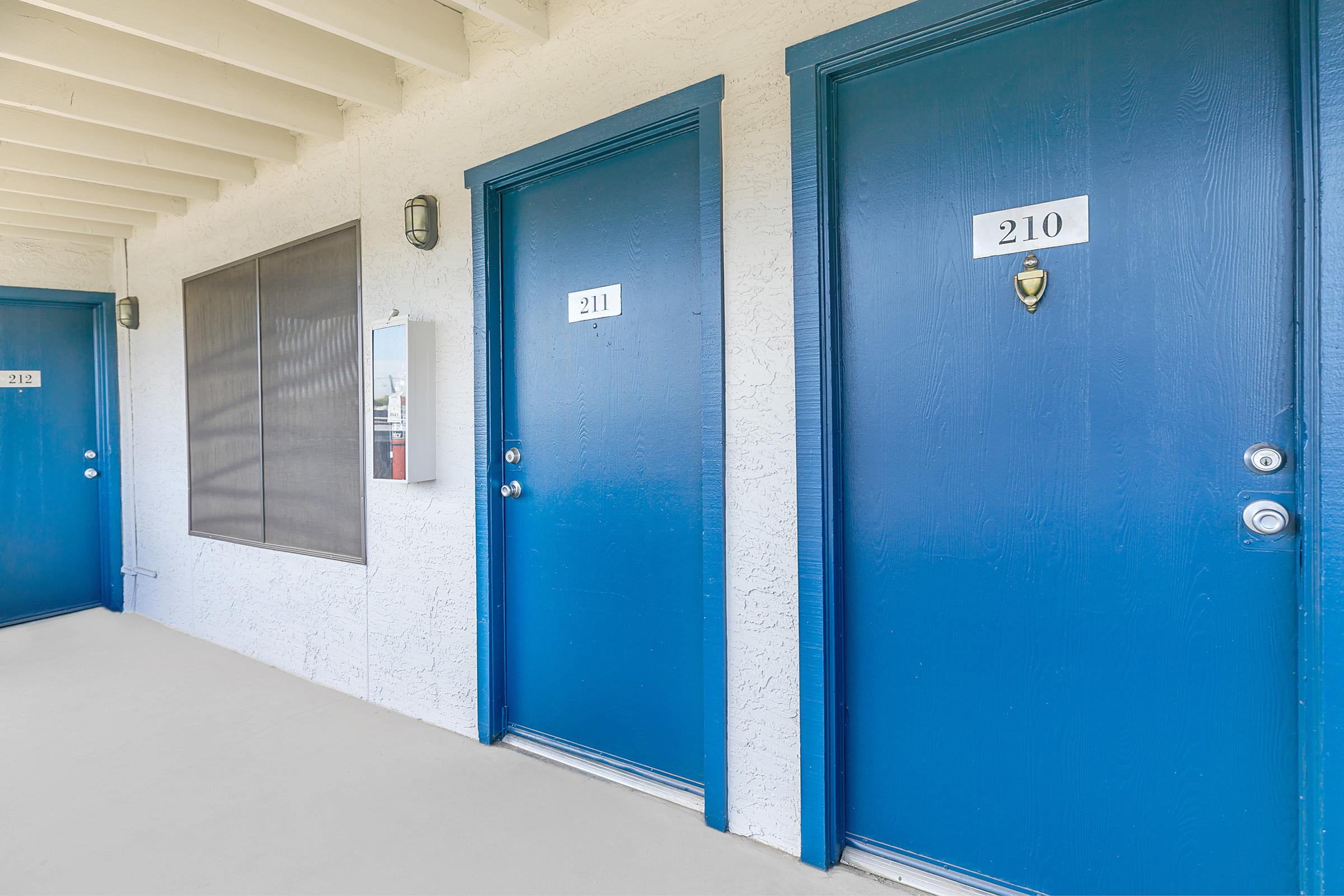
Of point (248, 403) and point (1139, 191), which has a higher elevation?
point (1139, 191)

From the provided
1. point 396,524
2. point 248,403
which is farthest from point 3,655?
point 396,524

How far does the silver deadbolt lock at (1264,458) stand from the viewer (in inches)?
56.5

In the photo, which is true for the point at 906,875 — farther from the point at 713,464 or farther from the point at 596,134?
the point at 596,134

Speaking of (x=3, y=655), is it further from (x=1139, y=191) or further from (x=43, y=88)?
(x=1139, y=191)

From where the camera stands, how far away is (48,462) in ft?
16.1

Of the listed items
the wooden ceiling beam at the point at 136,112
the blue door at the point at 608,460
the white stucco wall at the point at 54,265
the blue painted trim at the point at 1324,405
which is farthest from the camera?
the white stucco wall at the point at 54,265

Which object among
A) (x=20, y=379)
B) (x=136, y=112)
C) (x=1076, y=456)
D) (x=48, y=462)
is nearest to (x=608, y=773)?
(x=1076, y=456)

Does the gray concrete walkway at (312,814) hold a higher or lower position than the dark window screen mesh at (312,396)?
Result: lower

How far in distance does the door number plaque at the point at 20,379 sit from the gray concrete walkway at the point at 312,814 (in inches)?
101

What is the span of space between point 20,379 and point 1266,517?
6.68 m

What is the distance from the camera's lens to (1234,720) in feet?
4.90

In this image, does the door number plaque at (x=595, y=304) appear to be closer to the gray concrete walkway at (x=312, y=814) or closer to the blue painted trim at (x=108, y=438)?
the gray concrete walkway at (x=312, y=814)

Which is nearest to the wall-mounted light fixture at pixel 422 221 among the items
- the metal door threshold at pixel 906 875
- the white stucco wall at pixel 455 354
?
the white stucco wall at pixel 455 354

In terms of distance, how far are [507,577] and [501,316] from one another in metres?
1.04
